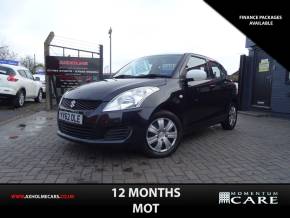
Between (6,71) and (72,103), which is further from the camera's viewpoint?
(6,71)

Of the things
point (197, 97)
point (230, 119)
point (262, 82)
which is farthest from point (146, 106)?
point (262, 82)

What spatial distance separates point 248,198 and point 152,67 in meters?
2.53

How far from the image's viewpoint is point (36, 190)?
2.53 metres

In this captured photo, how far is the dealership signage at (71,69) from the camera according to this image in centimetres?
842

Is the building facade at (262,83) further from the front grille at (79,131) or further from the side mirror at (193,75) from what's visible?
the front grille at (79,131)

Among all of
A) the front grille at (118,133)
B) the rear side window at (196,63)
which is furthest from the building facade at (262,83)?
the front grille at (118,133)

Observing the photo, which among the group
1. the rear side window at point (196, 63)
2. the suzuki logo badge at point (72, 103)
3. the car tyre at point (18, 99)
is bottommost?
the car tyre at point (18, 99)

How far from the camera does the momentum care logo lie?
2.36m

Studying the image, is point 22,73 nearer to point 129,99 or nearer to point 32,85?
point 32,85

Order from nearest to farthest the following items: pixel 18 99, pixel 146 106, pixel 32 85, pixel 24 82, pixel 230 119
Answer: pixel 146 106 < pixel 230 119 < pixel 18 99 < pixel 24 82 < pixel 32 85

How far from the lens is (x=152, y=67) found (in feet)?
14.0

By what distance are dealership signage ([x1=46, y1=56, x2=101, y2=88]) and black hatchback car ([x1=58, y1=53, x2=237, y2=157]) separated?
15.0 feet

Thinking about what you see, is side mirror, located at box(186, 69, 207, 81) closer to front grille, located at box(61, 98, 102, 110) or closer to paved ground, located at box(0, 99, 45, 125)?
front grille, located at box(61, 98, 102, 110)

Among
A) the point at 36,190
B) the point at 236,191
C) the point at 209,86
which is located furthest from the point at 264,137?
the point at 36,190
